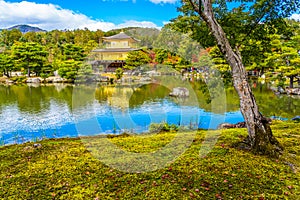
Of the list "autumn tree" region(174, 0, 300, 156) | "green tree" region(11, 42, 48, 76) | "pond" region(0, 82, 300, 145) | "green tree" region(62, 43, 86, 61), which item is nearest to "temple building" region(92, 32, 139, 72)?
"green tree" region(62, 43, 86, 61)

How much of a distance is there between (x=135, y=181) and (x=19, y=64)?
29.7m

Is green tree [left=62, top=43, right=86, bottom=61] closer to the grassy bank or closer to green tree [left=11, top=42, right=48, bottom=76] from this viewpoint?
green tree [left=11, top=42, right=48, bottom=76]

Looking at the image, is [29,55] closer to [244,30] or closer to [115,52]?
[115,52]

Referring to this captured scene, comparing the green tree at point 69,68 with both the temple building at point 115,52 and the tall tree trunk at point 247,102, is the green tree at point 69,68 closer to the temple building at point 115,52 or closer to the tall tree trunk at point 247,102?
the temple building at point 115,52

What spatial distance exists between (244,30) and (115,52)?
1064 inches

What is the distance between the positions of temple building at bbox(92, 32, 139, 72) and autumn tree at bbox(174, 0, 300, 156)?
24794 mm

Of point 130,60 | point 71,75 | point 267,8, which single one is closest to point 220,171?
point 267,8

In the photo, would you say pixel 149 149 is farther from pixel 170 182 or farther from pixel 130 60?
pixel 130 60

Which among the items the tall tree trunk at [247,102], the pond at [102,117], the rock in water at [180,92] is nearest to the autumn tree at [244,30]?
the tall tree trunk at [247,102]

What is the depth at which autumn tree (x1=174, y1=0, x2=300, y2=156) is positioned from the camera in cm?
301

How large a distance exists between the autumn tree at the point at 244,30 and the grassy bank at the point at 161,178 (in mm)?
273

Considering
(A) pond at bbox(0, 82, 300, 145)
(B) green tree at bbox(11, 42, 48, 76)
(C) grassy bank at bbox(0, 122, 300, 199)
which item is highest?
(B) green tree at bbox(11, 42, 48, 76)

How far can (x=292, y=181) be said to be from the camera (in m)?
2.42

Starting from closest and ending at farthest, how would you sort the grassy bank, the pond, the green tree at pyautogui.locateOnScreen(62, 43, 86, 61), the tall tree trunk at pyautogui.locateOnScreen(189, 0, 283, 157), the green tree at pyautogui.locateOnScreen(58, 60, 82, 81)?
the grassy bank, the tall tree trunk at pyautogui.locateOnScreen(189, 0, 283, 157), the pond, the green tree at pyautogui.locateOnScreen(58, 60, 82, 81), the green tree at pyautogui.locateOnScreen(62, 43, 86, 61)
